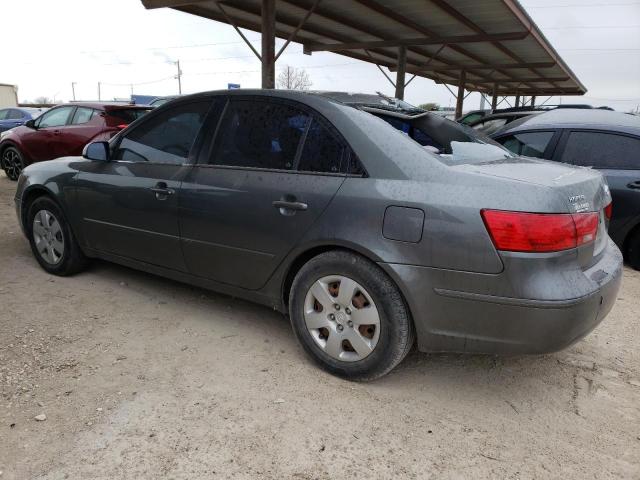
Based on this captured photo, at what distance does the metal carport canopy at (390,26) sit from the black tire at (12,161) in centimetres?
378

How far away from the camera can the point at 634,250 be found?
15.9 feet

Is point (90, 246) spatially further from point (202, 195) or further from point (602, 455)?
point (602, 455)

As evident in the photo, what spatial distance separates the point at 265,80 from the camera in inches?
353

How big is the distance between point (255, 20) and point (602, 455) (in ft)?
33.1

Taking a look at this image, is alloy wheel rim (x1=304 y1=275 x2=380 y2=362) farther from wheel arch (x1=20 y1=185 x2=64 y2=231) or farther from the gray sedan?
wheel arch (x1=20 y1=185 x2=64 y2=231)

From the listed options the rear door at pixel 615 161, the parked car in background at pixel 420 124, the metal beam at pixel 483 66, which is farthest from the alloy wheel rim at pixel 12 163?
the metal beam at pixel 483 66

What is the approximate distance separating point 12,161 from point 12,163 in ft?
0.13

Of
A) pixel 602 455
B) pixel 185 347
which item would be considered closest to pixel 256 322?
pixel 185 347

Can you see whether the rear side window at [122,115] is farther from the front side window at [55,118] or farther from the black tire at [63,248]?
the black tire at [63,248]

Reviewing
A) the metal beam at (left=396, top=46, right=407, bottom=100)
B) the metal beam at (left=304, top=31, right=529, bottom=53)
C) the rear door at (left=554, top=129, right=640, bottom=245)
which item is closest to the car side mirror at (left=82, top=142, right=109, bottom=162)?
the rear door at (left=554, top=129, right=640, bottom=245)

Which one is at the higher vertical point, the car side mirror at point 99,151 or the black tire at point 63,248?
the car side mirror at point 99,151

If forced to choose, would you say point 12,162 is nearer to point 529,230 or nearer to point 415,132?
point 415,132

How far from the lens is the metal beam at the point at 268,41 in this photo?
8.08 metres


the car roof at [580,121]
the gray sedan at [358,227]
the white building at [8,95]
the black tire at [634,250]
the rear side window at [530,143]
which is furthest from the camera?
the white building at [8,95]
